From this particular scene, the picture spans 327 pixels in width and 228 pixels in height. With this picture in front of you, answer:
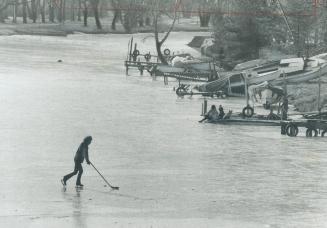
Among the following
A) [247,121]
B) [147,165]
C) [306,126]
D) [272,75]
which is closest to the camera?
[147,165]

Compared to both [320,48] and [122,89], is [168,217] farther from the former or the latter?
[320,48]

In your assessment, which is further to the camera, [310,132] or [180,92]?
[180,92]

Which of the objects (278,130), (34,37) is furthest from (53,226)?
(34,37)

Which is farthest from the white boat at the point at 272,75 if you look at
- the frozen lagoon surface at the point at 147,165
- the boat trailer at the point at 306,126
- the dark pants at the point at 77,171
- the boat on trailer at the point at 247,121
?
the dark pants at the point at 77,171

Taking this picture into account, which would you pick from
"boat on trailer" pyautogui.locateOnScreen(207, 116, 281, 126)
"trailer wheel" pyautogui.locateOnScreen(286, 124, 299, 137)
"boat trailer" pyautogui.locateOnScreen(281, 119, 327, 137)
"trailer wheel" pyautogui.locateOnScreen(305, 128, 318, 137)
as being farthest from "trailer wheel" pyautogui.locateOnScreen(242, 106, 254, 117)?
"trailer wheel" pyautogui.locateOnScreen(305, 128, 318, 137)

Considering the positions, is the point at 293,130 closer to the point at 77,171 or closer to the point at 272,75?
the point at 77,171

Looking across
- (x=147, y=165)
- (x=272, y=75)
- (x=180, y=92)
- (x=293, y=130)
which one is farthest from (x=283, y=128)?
(x=272, y=75)

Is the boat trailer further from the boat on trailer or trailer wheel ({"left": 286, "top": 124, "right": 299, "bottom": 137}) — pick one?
the boat on trailer

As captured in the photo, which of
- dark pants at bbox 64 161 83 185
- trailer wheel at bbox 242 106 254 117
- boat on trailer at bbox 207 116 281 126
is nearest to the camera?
dark pants at bbox 64 161 83 185

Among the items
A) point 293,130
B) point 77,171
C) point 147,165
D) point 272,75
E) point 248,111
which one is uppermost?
point 272,75
